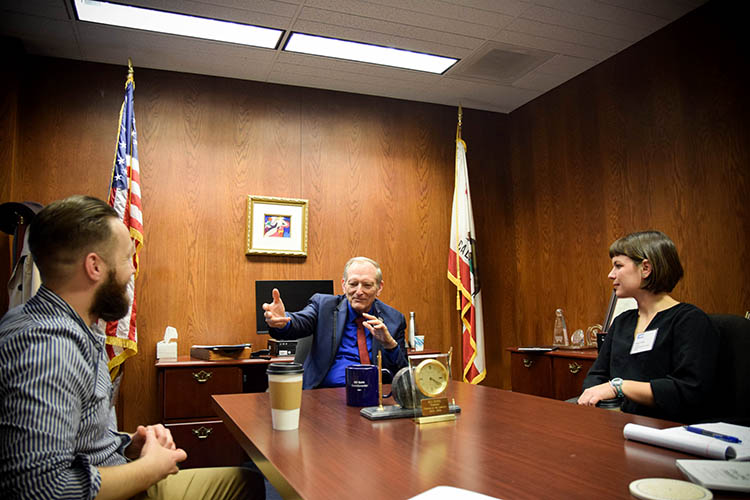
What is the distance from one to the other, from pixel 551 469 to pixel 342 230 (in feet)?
12.6

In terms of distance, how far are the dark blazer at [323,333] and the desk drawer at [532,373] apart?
1.58 meters

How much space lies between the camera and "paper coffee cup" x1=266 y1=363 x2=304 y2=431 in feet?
4.66

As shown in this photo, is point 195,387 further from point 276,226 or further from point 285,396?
point 285,396

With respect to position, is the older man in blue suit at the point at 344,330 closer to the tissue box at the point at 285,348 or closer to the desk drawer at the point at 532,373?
the tissue box at the point at 285,348

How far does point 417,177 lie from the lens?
5.11 m

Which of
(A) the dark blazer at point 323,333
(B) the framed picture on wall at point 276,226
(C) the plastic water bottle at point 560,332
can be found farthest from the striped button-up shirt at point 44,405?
(C) the plastic water bottle at point 560,332

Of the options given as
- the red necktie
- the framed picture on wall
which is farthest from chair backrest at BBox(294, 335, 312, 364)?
the framed picture on wall

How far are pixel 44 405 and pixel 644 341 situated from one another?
199 centimetres

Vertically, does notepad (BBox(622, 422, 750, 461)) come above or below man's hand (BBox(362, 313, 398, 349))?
below

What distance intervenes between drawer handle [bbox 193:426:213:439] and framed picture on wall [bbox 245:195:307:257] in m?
1.45

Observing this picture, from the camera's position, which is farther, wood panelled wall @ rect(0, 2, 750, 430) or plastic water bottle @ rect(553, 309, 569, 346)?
plastic water bottle @ rect(553, 309, 569, 346)

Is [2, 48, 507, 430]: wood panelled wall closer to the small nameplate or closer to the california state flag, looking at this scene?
the california state flag

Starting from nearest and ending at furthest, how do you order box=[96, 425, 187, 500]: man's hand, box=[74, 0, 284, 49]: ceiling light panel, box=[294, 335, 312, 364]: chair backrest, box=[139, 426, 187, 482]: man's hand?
box=[96, 425, 187, 500]: man's hand
box=[139, 426, 187, 482]: man's hand
box=[294, 335, 312, 364]: chair backrest
box=[74, 0, 284, 49]: ceiling light panel

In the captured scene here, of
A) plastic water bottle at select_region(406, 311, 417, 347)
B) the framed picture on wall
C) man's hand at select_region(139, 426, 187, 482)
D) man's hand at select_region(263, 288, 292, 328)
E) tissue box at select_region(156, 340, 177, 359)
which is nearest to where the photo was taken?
man's hand at select_region(139, 426, 187, 482)
